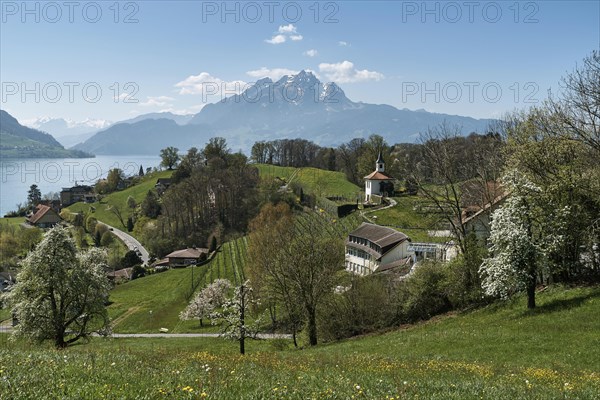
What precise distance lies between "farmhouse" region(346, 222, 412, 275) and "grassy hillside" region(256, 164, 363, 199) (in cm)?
4967

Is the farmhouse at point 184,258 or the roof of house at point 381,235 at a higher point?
the roof of house at point 381,235

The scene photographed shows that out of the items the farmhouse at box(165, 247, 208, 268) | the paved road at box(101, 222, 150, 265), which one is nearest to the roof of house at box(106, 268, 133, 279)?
the farmhouse at box(165, 247, 208, 268)

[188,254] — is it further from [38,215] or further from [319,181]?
[38,215]

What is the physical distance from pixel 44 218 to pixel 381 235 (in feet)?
502

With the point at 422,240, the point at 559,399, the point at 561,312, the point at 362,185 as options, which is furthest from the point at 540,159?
the point at 362,185

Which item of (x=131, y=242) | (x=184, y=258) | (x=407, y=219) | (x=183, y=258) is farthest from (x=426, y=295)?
(x=131, y=242)

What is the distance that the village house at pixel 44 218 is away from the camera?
6693 inches

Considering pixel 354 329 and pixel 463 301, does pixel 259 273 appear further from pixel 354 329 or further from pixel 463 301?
pixel 463 301

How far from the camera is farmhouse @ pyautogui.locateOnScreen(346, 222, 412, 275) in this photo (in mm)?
63250

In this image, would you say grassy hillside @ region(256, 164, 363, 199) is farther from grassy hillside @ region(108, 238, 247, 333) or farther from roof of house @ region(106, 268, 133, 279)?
roof of house @ region(106, 268, 133, 279)

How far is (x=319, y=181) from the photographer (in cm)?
14112

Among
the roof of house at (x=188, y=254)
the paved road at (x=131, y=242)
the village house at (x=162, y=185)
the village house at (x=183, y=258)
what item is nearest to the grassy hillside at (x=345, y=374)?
the village house at (x=183, y=258)

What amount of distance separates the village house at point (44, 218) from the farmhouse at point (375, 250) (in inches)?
5547

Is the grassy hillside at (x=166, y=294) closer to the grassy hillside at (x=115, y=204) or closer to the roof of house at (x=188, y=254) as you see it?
the roof of house at (x=188, y=254)
